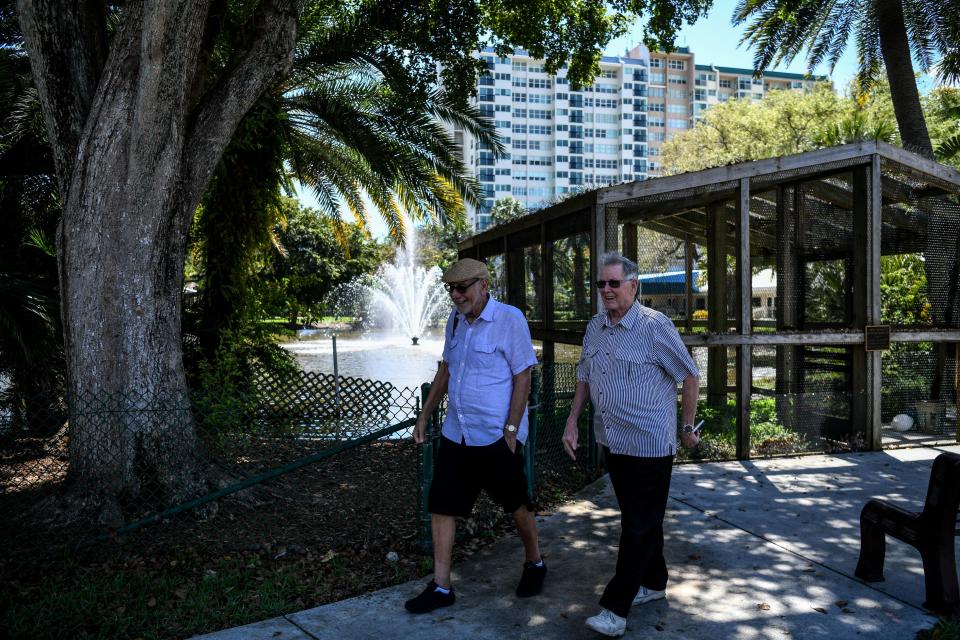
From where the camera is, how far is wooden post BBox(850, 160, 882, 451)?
823cm

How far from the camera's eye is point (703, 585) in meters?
4.43

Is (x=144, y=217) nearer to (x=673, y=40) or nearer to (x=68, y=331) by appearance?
(x=68, y=331)

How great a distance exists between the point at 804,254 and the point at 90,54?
7.95 meters

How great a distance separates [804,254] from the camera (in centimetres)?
919

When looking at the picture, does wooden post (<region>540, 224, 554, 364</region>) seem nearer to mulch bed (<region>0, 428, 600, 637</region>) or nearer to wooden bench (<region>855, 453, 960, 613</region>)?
mulch bed (<region>0, 428, 600, 637</region>)

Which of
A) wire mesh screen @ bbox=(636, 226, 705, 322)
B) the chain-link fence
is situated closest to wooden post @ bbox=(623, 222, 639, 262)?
wire mesh screen @ bbox=(636, 226, 705, 322)

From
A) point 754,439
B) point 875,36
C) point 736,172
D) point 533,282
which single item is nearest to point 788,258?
point 736,172

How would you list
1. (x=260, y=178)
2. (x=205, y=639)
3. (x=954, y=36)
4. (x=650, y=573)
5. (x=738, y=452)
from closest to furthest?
(x=205, y=639), (x=650, y=573), (x=738, y=452), (x=260, y=178), (x=954, y=36)

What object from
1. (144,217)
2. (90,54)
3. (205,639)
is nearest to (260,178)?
(90,54)

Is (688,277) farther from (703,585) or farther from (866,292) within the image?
(703,585)

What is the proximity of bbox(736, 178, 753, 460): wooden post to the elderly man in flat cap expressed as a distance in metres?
4.66

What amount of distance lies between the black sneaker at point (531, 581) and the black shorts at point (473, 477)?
47 centimetres

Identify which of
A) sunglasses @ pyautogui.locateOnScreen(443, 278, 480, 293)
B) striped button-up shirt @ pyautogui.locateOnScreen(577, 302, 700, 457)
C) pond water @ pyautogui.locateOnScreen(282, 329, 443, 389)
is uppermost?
sunglasses @ pyautogui.locateOnScreen(443, 278, 480, 293)

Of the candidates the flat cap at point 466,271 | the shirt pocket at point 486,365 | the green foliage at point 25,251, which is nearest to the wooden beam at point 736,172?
the flat cap at point 466,271
